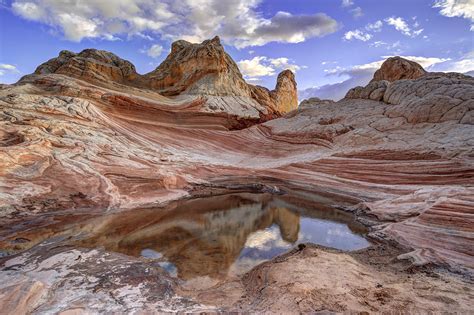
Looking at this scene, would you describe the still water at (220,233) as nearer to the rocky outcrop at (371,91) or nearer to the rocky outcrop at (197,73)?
the rocky outcrop at (371,91)

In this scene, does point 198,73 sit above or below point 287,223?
above

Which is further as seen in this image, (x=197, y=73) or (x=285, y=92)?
(x=285, y=92)

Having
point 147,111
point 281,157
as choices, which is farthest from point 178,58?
point 281,157

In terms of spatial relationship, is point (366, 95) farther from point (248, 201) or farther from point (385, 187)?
point (248, 201)

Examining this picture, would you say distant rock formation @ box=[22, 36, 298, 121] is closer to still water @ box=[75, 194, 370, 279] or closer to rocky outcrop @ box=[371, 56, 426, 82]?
rocky outcrop @ box=[371, 56, 426, 82]

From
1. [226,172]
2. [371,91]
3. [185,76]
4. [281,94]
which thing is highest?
[185,76]

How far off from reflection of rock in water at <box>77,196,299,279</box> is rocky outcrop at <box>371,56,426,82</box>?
20.9m

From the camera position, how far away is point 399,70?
26594 millimetres

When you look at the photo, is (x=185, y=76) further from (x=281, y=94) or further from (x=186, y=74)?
(x=281, y=94)

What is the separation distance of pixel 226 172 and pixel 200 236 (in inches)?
258

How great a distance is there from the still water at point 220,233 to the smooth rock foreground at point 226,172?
590mm

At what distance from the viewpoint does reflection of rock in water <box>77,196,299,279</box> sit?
6844 mm

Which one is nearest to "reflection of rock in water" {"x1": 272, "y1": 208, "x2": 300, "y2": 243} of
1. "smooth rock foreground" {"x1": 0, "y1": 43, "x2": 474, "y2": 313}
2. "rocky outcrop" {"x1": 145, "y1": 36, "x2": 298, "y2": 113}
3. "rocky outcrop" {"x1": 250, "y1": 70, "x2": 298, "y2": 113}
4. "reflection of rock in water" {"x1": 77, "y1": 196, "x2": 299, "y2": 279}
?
"reflection of rock in water" {"x1": 77, "y1": 196, "x2": 299, "y2": 279}

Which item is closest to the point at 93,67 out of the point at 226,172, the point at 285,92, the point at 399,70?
the point at 226,172
